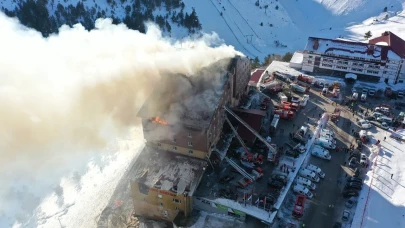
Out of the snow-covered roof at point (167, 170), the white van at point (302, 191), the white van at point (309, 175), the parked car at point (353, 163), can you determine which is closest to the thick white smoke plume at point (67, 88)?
the snow-covered roof at point (167, 170)

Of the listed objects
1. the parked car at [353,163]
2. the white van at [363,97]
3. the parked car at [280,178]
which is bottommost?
the parked car at [280,178]

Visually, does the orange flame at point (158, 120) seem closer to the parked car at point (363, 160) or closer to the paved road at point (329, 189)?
the paved road at point (329, 189)

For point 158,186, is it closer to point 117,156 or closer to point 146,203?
point 146,203

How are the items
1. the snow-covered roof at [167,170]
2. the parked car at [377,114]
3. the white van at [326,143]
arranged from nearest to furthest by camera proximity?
1. the snow-covered roof at [167,170]
2. the white van at [326,143]
3. the parked car at [377,114]

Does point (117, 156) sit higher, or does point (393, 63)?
point (393, 63)

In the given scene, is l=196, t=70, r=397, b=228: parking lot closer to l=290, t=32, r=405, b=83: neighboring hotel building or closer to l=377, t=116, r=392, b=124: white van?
l=377, t=116, r=392, b=124: white van

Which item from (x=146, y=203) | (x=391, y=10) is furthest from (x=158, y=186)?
(x=391, y=10)

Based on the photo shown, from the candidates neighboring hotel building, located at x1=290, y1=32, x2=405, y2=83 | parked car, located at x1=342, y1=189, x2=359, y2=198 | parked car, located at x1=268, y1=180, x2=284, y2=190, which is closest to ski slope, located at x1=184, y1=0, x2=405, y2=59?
neighboring hotel building, located at x1=290, y1=32, x2=405, y2=83

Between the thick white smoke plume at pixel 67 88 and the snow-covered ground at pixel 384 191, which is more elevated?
the thick white smoke plume at pixel 67 88
